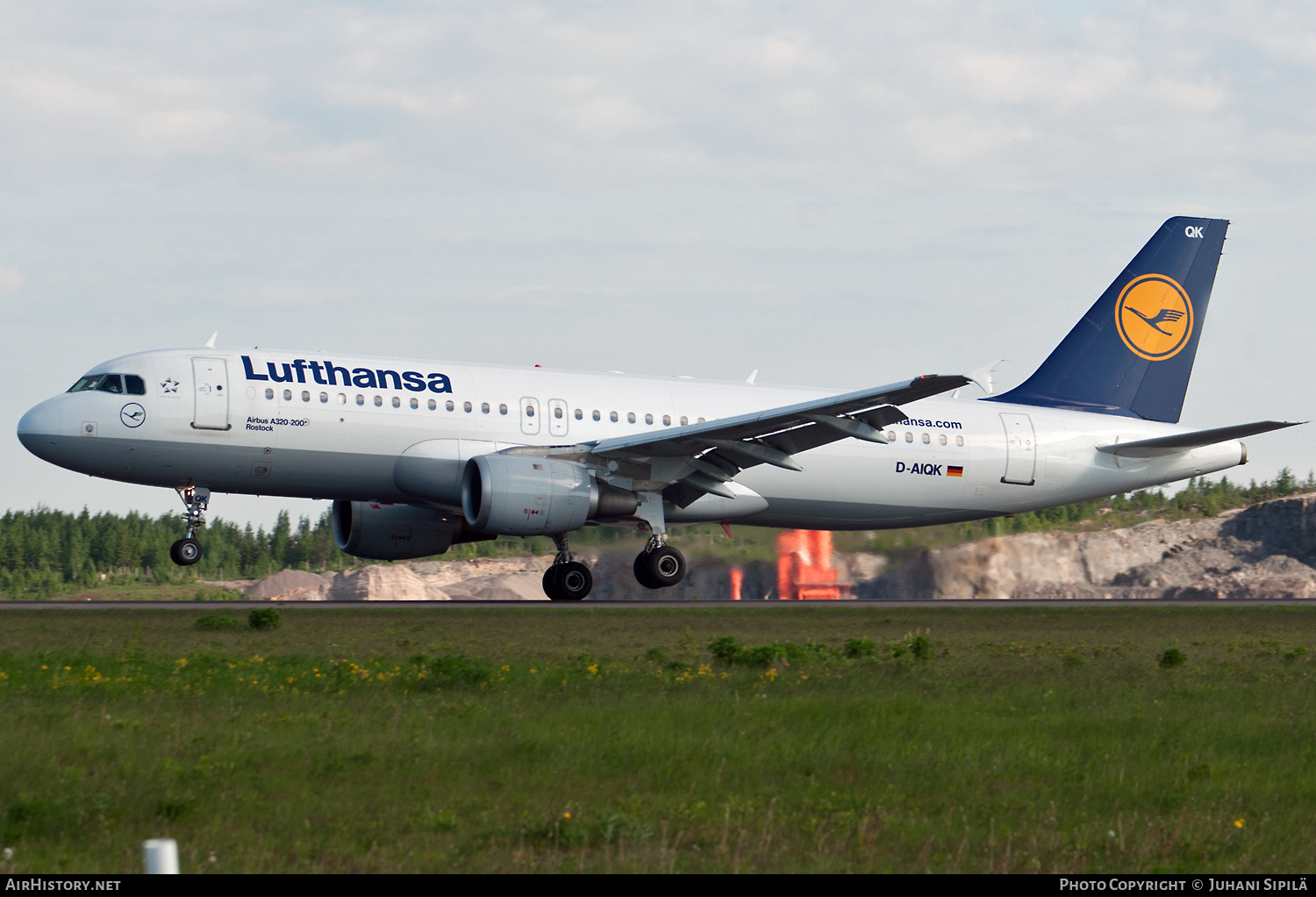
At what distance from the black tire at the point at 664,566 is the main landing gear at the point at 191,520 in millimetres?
9049

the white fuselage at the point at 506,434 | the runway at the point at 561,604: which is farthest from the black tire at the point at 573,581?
the white fuselage at the point at 506,434

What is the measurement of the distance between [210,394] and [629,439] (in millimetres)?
8221

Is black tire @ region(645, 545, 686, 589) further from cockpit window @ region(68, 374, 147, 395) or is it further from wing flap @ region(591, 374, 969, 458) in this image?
cockpit window @ region(68, 374, 147, 395)

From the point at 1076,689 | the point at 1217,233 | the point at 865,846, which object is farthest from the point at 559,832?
the point at 1217,233

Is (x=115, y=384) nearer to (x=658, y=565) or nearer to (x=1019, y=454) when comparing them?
(x=658, y=565)

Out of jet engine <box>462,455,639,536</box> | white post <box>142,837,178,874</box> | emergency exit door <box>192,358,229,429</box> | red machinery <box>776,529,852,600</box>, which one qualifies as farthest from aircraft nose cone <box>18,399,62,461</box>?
white post <box>142,837,178,874</box>

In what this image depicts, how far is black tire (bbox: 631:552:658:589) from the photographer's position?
28.0 meters

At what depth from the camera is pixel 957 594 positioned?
31500mm

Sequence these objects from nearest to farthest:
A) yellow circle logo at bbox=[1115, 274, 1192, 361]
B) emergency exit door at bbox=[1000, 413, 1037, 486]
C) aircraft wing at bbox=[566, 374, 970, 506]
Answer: aircraft wing at bbox=[566, 374, 970, 506]
emergency exit door at bbox=[1000, 413, 1037, 486]
yellow circle logo at bbox=[1115, 274, 1192, 361]

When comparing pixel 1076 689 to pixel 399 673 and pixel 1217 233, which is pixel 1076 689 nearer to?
pixel 399 673

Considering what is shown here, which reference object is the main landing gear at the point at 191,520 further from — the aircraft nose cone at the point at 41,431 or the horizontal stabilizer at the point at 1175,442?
the horizontal stabilizer at the point at 1175,442

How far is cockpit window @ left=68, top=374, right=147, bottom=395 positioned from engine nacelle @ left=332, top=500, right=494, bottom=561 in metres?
5.70

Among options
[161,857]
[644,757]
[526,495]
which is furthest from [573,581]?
[161,857]

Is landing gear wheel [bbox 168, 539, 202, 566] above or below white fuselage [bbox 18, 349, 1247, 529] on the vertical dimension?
below
